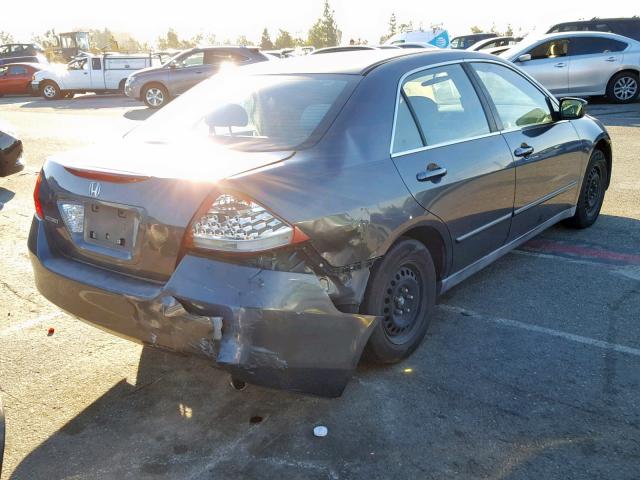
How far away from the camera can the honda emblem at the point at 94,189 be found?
2720 millimetres

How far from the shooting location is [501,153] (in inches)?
152

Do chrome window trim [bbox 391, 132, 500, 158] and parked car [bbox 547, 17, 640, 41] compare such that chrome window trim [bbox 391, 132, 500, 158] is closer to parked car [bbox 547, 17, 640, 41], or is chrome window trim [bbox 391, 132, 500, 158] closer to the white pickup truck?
parked car [bbox 547, 17, 640, 41]

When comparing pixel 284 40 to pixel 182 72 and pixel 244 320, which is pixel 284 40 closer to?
pixel 182 72

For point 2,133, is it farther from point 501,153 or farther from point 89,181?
point 501,153

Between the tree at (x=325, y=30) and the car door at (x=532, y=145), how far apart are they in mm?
51633

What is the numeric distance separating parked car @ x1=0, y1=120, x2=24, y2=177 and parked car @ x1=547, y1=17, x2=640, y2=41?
46.0 feet

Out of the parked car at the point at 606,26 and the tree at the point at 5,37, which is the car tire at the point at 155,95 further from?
the tree at the point at 5,37

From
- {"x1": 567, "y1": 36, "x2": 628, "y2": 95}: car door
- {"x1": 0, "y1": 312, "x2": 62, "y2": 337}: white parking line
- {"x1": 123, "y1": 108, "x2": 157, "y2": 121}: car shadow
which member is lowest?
{"x1": 0, "y1": 312, "x2": 62, "y2": 337}: white parking line

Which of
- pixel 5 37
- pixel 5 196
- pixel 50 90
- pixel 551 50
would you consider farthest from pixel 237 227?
pixel 5 37

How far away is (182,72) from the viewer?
1727 cm

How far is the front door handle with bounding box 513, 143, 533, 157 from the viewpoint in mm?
4014

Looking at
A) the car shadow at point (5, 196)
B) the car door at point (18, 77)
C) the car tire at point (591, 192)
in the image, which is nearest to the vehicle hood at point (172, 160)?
the car tire at point (591, 192)

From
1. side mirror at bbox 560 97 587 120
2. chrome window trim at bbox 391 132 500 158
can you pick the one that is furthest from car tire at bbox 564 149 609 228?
chrome window trim at bbox 391 132 500 158

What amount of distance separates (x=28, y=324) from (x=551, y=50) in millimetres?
12977
